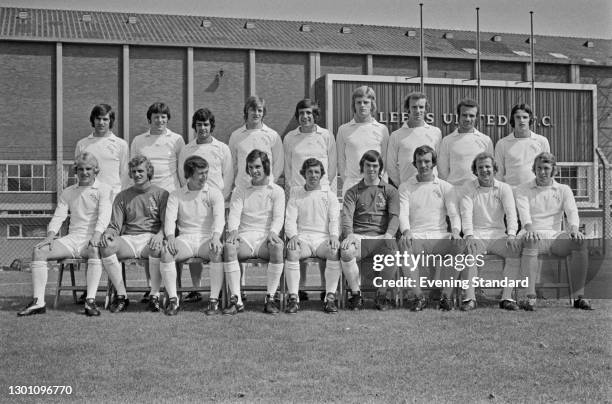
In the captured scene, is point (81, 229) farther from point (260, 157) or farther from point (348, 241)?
point (348, 241)

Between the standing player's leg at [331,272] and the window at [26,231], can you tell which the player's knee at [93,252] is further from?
the window at [26,231]

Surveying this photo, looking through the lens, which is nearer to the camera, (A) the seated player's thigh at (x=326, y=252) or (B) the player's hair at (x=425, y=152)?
(A) the seated player's thigh at (x=326, y=252)

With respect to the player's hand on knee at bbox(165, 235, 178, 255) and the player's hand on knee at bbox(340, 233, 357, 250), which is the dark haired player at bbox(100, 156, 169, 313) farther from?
the player's hand on knee at bbox(340, 233, 357, 250)

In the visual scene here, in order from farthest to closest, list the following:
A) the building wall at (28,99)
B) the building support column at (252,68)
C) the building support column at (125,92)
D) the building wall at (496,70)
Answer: the building wall at (496,70) → the building support column at (252,68) → the building support column at (125,92) → the building wall at (28,99)

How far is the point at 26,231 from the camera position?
21.5m

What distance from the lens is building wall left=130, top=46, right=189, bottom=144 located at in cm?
3141

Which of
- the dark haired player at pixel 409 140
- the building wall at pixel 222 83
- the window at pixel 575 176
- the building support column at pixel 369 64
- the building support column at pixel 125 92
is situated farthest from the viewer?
the building support column at pixel 369 64

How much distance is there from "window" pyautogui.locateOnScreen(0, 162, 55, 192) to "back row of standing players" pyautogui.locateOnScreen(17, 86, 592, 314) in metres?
20.9

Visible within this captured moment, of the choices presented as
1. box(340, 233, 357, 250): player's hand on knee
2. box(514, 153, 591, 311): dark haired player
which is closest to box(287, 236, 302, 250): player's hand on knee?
box(340, 233, 357, 250): player's hand on knee

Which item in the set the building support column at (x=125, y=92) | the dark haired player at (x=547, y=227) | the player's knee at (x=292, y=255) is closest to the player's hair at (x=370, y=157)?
the player's knee at (x=292, y=255)

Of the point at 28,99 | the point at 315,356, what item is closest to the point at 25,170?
the point at 28,99

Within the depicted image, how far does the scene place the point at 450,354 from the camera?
5551 mm

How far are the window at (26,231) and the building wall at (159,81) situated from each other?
30.7 ft

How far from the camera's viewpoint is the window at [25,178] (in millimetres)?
28312
